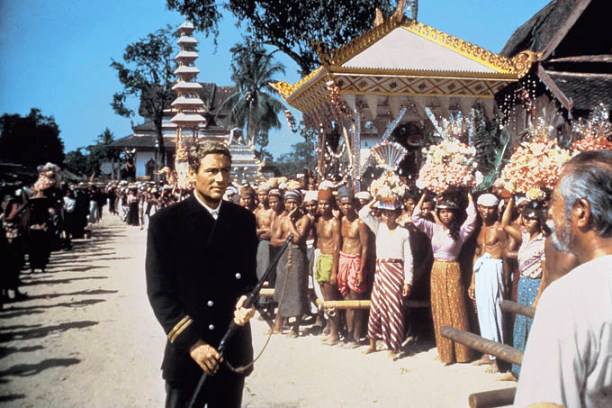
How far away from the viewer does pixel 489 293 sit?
6.40 m

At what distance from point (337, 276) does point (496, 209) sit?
2.08 m

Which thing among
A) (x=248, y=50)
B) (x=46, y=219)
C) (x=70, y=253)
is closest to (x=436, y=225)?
(x=46, y=219)

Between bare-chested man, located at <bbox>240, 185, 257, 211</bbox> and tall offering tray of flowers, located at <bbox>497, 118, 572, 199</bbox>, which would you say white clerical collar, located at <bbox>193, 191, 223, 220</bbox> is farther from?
bare-chested man, located at <bbox>240, 185, 257, 211</bbox>

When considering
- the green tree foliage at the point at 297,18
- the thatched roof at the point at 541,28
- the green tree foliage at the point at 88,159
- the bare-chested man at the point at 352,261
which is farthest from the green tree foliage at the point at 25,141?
the green tree foliage at the point at 88,159

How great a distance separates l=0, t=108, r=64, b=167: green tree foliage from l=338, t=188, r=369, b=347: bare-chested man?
36.6ft

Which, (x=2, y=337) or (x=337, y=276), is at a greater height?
(x=337, y=276)

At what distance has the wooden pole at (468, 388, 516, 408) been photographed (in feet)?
7.43

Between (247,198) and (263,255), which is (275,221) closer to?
(263,255)

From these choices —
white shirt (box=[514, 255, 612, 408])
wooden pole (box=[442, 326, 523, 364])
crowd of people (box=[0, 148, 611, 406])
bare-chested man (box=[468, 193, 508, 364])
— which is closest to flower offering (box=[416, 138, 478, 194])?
crowd of people (box=[0, 148, 611, 406])

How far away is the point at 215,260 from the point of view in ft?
11.2

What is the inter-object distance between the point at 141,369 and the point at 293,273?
2501mm

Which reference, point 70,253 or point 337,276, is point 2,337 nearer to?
point 337,276

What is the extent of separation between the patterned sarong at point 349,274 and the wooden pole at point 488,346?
483 cm

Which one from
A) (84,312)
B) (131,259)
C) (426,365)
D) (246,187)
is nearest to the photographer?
(426,365)
